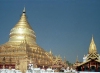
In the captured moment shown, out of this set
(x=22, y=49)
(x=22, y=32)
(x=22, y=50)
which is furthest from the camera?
(x=22, y=32)

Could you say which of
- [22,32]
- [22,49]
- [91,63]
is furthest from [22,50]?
[91,63]

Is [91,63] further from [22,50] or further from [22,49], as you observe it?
[22,49]

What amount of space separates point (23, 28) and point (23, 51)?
29.5ft

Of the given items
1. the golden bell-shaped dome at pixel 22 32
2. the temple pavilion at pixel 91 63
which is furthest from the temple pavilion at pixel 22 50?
the temple pavilion at pixel 91 63

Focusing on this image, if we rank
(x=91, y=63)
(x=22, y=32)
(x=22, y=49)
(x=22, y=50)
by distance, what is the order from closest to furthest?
(x=91, y=63), (x=22, y=50), (x=22, y=49), (x=22, y=32)

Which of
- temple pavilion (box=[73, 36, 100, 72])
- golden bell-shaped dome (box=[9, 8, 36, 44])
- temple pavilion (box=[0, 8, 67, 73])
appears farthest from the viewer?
golden bell-shaped dome (box=[9, 8, 36, 44])

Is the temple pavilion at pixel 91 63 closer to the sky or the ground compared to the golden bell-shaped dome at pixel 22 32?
closer to the ground

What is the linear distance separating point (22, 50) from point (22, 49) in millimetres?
222

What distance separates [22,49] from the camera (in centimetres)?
3241

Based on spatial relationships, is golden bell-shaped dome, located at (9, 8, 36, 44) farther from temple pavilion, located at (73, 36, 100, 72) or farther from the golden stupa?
temple pavilion, located at (73, 36, 100, 72)

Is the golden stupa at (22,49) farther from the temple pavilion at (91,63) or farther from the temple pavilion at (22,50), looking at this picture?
the temple pavilion at (91,63)

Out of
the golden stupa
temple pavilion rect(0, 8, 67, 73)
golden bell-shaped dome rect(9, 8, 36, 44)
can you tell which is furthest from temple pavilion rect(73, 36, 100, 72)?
golden bell-shaped dome rect(9, 8, 36, 44)

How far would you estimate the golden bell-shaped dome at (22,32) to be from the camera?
38938 millimetres

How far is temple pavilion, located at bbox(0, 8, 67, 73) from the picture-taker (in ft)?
105
